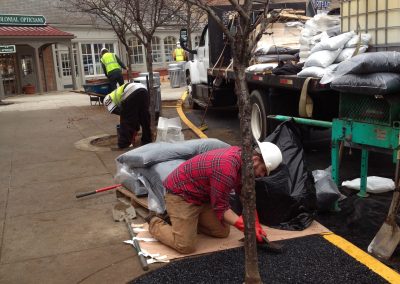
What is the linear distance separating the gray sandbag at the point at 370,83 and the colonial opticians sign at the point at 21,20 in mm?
21598

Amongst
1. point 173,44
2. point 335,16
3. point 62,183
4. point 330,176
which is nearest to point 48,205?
point 62,183

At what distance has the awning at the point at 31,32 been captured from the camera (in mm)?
21714

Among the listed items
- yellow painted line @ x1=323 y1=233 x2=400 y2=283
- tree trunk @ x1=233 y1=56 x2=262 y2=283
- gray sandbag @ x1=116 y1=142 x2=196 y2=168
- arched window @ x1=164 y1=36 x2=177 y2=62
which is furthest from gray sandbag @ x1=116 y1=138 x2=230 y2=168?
arched window @ x1=164 y1=36 x2=177 y2=62

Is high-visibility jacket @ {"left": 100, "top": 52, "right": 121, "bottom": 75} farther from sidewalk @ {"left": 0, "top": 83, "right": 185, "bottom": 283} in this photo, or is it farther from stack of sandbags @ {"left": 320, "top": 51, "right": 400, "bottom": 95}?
stack of sandbags @ {"left": 320, "top": 51, "right": 400, "bottom": 95}

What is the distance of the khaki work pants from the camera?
383cm

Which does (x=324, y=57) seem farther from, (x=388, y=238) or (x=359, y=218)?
(x=388, y=238)

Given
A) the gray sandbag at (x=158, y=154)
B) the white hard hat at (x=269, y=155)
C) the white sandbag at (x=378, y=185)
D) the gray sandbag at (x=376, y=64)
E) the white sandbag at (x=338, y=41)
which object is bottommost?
the white sandbag at (x=378, y=185)

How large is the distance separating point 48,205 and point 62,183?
937mm

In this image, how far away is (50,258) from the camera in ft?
13.0

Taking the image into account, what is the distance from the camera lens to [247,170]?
280cm

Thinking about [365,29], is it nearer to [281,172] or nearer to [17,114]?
[281,172]

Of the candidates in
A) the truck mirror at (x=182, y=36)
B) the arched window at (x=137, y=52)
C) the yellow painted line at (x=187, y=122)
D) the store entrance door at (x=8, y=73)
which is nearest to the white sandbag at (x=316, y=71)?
the yellow painted line at (x=187, y=122)

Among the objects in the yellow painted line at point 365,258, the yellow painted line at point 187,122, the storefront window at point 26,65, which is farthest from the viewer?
the storefront window at point 26,65

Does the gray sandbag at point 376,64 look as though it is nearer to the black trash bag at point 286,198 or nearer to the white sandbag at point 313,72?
the black trash bag at point 286,198
